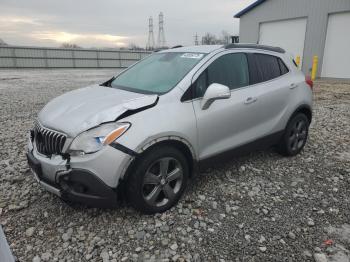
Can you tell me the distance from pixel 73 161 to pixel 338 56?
1532cm

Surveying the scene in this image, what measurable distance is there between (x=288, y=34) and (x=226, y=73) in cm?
1487

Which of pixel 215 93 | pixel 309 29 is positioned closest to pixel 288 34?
pixel 309 29

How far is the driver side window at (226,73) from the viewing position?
10.7 ft

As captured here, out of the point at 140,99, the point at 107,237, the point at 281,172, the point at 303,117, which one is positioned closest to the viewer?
the point at 107,237

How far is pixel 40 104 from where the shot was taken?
28.5 ft

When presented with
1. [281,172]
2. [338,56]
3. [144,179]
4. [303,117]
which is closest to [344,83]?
[338,56]

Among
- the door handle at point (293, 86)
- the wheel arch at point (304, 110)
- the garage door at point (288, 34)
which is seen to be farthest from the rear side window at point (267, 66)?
the garage door at point (288, 34)

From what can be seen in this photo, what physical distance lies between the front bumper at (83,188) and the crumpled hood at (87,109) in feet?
1.19

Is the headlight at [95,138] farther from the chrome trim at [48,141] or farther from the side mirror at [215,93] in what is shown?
the side mirror at [215,93]

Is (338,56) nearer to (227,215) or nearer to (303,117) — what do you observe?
(303,117)

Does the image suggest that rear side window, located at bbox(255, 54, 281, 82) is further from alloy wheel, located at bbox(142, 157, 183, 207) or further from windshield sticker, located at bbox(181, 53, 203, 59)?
alloy wheel, located at bbox(142, 157, 183, 207)

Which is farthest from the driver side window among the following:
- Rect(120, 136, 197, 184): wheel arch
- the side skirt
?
the side skirt

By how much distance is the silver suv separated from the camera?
2.58m

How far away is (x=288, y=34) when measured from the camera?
1639 centimetres
